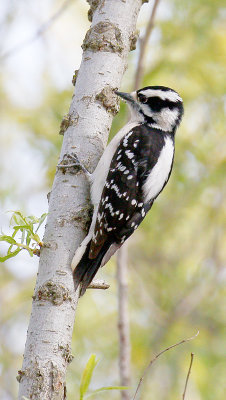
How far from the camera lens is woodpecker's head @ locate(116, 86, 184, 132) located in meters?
3.46

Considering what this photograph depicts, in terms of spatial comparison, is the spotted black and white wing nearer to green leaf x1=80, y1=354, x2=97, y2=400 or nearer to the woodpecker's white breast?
the woodpecker's white breast

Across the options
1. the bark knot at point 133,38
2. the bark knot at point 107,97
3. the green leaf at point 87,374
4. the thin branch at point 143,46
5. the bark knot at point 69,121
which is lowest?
the green leaf at point 87,374

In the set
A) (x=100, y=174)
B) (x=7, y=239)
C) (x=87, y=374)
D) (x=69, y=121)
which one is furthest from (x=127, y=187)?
(x=87, y=374)

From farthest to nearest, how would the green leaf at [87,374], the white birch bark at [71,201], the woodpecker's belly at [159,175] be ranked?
the woodpecker's belly at [159,175], the white birch bark at [71,201], the green leaf at [87,374]

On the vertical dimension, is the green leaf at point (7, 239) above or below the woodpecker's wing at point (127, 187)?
below

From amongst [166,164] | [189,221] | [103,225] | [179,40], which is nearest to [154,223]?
[189,221]

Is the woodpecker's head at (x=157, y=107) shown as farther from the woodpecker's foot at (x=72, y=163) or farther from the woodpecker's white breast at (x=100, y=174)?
the woodpecker's foot at (x=72, y=163)

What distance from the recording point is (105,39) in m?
2.63

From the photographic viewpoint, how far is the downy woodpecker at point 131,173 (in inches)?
102

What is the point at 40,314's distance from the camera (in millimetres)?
2021

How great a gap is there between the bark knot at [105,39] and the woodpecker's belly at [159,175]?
0.67 metres

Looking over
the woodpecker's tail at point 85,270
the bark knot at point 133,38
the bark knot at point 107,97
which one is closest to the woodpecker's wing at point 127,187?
the woodpecker's tail at point 85,270

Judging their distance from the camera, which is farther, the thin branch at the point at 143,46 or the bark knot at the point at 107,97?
the thin branch at the point at 143,46

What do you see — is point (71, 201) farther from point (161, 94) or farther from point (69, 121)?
point (161, 94)
